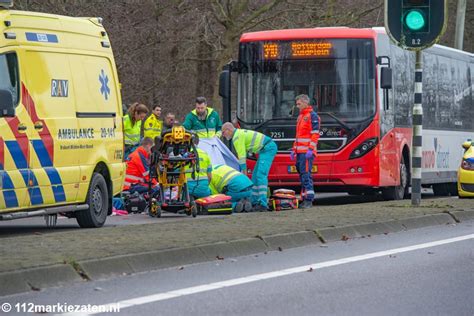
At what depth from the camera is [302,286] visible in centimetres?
1061

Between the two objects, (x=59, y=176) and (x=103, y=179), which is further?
(x=103, y=179)

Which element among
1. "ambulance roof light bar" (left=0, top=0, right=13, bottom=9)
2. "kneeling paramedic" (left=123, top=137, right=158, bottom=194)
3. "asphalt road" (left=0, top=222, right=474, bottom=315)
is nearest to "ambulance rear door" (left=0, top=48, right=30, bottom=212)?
"ambulance roof light bar" (left=0, top=0, right=13, bottom=9)

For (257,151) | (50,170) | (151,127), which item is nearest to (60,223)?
(50,170)

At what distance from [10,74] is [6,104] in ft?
2.86

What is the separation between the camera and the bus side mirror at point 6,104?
46.4 ft

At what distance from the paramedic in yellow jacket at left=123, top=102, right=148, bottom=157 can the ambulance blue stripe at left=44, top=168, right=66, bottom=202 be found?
842 cm

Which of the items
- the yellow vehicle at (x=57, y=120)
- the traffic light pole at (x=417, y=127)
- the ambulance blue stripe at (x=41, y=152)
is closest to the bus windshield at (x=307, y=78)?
the traffic light pole at (x=417, y=127)

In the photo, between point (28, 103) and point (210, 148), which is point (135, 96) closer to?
point (210, 148)

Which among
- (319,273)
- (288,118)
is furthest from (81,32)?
(288,118)

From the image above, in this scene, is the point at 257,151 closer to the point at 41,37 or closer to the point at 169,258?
the point at 41,37

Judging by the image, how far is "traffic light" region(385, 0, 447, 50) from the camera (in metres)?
19.8

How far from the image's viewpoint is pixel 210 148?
21.3 metres

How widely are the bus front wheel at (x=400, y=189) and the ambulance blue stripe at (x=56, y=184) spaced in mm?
10616

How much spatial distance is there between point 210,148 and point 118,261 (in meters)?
10.0
